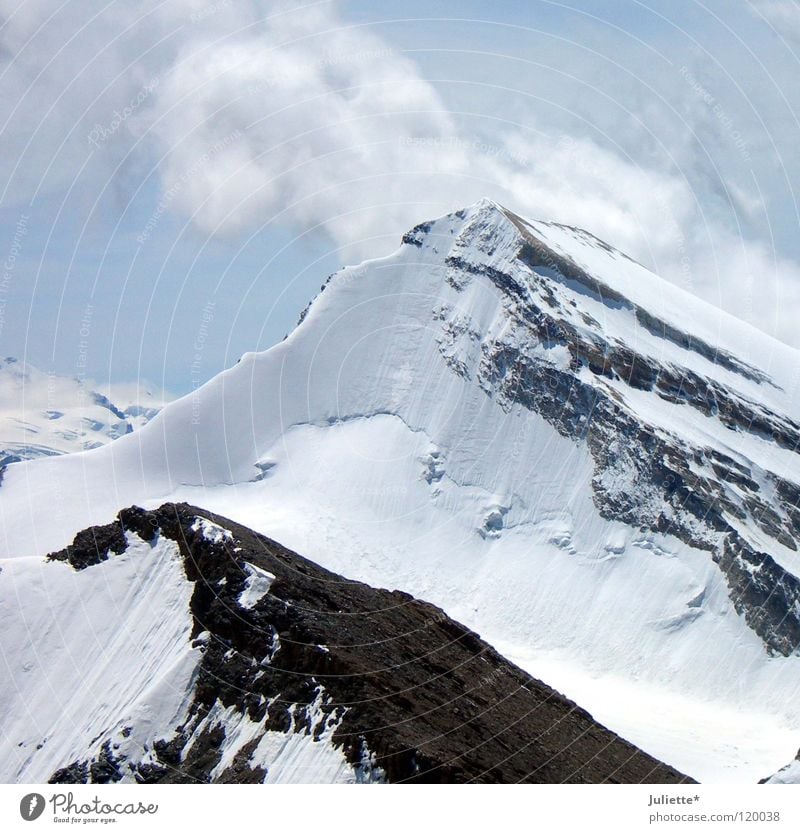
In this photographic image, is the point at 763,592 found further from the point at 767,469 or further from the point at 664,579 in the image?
the point at 767,469

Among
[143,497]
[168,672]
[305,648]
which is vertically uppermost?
[305,648]

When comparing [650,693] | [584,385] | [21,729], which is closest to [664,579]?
[650,693]

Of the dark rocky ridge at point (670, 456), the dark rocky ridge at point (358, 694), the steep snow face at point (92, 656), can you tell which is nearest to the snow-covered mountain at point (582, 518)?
the dark rocky ridge at point (670, 456)

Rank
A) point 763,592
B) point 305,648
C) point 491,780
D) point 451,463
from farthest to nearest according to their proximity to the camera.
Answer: point 451,463 < point 763,592 < point 305,648 < point 491,780

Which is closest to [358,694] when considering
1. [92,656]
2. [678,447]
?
[92,656]

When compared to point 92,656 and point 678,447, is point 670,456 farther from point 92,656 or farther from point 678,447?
point 92,656

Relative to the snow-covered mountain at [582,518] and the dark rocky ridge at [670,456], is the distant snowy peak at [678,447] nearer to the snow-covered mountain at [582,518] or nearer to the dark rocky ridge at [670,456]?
the dark rocky ridge at [670,456]

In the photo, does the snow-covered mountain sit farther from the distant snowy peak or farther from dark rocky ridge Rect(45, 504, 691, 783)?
dark rocky ridge Rect(45, 504, 691, 783)
